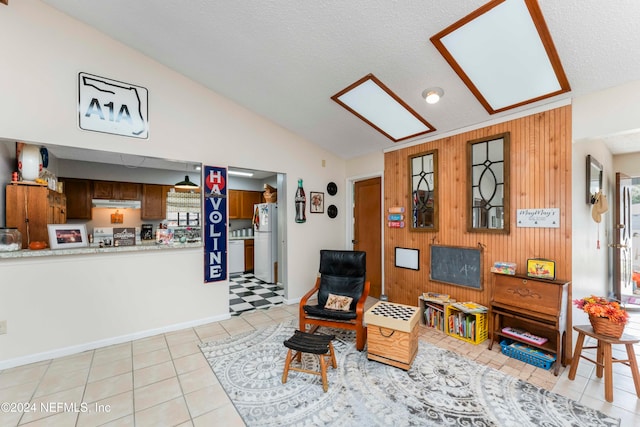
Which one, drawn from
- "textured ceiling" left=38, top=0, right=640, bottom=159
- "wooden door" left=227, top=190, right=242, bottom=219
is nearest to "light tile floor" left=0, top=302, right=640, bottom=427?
"textured ceiling" left=38, top=0, right=640, bottom=159

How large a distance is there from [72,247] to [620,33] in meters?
5.19

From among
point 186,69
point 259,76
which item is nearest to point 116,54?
point 186,69

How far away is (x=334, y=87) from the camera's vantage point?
3.03 m

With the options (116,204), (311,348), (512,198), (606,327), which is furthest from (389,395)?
(116,204)

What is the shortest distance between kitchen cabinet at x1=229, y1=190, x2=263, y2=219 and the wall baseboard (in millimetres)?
3381

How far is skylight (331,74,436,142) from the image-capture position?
9.79 ft

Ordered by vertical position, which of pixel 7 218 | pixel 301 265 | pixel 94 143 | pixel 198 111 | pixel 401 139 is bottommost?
pixel 301 265

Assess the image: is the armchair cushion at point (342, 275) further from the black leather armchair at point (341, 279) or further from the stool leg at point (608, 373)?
the stool leg at point (608, 373)

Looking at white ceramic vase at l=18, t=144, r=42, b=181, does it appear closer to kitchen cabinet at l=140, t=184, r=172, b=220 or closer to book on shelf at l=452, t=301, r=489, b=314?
kitchen cabinet at l=140, t=184, r=172, b=220

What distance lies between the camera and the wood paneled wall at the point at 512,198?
256 cm

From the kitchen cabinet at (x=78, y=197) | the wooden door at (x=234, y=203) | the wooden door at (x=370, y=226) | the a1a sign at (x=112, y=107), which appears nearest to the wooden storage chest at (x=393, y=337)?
the wooden door at (x=370, y=226)

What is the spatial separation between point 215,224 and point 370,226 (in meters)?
2.57

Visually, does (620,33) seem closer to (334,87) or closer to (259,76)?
(334,87)

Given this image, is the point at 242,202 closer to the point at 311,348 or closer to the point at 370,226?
the point at 370,226
